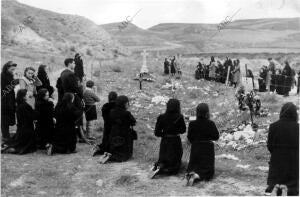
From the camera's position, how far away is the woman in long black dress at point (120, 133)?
8.01 meters

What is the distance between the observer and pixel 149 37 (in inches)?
4769

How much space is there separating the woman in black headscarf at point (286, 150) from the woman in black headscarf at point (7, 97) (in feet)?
17.1

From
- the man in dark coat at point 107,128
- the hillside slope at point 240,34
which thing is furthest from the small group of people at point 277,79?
the hillside slope at point 240,34

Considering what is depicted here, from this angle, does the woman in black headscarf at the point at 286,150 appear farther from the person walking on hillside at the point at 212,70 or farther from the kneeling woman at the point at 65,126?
the person walking on hillside at the point at 212,70

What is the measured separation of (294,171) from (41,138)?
4749mm

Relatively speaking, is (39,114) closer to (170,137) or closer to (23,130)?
(23,130)

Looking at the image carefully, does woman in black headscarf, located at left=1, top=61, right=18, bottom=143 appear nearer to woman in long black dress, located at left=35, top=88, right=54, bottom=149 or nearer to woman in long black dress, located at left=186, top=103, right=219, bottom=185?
woman in long black dress, located at left=35, top=88, right=54, bottom=149

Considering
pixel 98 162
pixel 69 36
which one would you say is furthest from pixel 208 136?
pixel 69 36

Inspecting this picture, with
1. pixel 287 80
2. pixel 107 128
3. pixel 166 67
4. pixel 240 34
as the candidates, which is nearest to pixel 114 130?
pixel 107 128

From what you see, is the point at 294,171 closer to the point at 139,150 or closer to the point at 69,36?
the point at 139,150

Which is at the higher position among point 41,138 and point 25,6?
point 25,6

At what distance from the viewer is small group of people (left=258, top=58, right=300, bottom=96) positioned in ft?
59.8

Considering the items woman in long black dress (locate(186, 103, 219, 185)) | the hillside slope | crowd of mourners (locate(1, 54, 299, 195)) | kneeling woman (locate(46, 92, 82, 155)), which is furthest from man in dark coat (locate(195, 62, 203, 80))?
the hillside slope

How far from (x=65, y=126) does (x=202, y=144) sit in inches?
108
